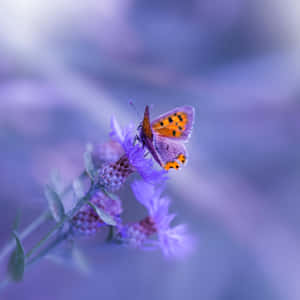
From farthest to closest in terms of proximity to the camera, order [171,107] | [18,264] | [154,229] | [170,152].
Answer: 1. [171,107]
2. [154,229]
3. [170,152]
4. [18,264]

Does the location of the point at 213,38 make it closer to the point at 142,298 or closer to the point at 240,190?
the point at 240,190

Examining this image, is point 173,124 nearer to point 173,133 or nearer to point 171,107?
point 173,133

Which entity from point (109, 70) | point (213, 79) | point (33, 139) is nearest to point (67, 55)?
point (109, 70)

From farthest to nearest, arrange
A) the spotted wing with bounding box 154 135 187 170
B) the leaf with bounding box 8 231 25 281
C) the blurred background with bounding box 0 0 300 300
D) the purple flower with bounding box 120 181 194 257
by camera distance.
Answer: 1. the blurred background with bounding box 0 0 300 300
2. the purple flower with bounding box 120 181 194 257
3. the spotted wing with bounding box 154 135 187 170
4. the leaf with bounding box 8 231 25 281

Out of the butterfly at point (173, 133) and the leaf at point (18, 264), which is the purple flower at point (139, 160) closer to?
the butterfly at point (173, 133)

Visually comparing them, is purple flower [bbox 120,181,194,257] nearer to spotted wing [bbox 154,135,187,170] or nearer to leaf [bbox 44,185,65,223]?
spotted wing [bbox 154,135,187,170]

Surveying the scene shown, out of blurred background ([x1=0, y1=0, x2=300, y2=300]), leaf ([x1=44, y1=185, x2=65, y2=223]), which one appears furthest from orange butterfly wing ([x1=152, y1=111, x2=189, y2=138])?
blurred background ([x1=0, y1=0, x2=300, y2=300])

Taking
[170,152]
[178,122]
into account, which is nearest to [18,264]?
[170,152]
